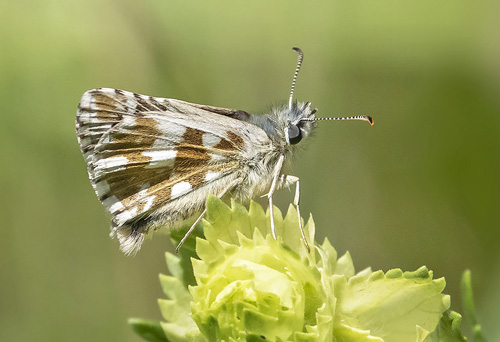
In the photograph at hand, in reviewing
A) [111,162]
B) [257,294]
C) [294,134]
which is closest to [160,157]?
[111,162]

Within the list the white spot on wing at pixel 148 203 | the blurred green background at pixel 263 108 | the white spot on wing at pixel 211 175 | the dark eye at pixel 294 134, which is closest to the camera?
the white spot on wing at pixel 148 203

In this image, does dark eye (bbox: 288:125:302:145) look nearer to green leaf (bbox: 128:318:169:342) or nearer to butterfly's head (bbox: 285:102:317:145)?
butterfly's head (bbox: 285:102:317:145)

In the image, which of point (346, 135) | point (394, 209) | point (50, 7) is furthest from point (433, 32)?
point (50, 7)

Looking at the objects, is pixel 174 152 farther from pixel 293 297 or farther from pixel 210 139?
pixel 293 297

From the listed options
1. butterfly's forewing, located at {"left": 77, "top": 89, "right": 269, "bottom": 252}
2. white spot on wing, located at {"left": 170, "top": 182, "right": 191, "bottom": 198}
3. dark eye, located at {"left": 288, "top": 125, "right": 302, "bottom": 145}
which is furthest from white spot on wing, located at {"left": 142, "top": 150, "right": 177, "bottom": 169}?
dark eye, located at {"left": 288, "top": 125, "right": 302, "bottom": 145}

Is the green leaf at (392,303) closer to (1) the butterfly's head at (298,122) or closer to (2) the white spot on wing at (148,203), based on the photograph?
(2) the white spot on wing at (148,203)

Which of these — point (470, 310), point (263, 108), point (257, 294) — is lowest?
point (470, 310)

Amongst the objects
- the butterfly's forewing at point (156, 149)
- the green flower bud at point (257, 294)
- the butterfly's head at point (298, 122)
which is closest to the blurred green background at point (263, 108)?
the butterfly's head at point (298, 122)
